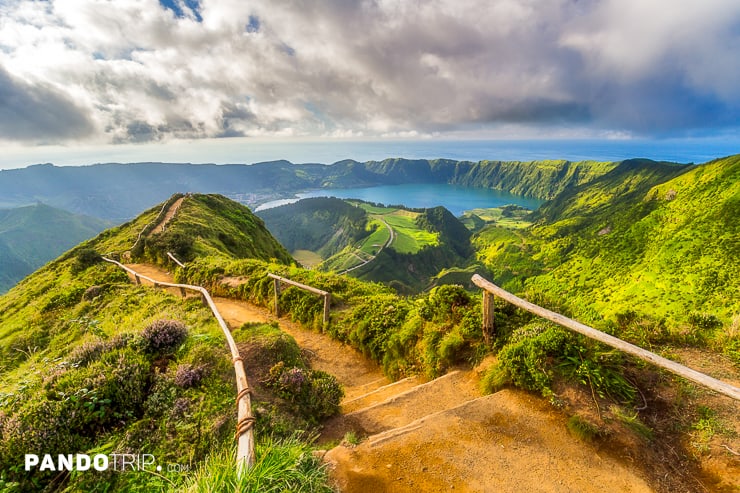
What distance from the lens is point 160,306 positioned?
1140 centimetres

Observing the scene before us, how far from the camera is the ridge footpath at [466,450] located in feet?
13.8

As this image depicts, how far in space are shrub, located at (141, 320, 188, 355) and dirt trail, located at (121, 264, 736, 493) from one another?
128 inches

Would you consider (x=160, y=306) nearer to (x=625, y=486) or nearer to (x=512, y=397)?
(x=512, y=397)

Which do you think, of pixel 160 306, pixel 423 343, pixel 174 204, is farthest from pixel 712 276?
pixel 174 204

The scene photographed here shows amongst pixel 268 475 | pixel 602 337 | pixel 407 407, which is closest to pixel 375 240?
pixel 407 407

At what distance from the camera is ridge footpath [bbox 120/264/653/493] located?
420 centimetres

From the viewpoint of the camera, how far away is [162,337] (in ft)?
19.9

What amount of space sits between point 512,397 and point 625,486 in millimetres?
1806

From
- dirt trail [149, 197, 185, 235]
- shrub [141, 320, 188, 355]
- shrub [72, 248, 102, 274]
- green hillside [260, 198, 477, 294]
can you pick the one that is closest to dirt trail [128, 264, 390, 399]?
shrub [141, 320, 188, 355]

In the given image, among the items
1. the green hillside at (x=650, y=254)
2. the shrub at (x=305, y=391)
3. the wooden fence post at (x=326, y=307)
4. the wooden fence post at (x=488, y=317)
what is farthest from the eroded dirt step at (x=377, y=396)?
the green hillside at (x=650, y=254)

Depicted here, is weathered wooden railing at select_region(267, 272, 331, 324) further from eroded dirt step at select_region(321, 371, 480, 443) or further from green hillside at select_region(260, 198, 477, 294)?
green hillside at select_region(260, 198, 477, 294)

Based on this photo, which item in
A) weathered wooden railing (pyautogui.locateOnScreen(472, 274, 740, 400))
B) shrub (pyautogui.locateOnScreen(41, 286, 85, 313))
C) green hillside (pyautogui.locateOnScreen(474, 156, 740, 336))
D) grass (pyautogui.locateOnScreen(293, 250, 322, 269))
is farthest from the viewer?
grass (pyautogui.locateOnScreen(293, 250, 322, 269))

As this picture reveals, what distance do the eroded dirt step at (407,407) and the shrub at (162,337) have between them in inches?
128

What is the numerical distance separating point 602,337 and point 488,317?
2.17m
